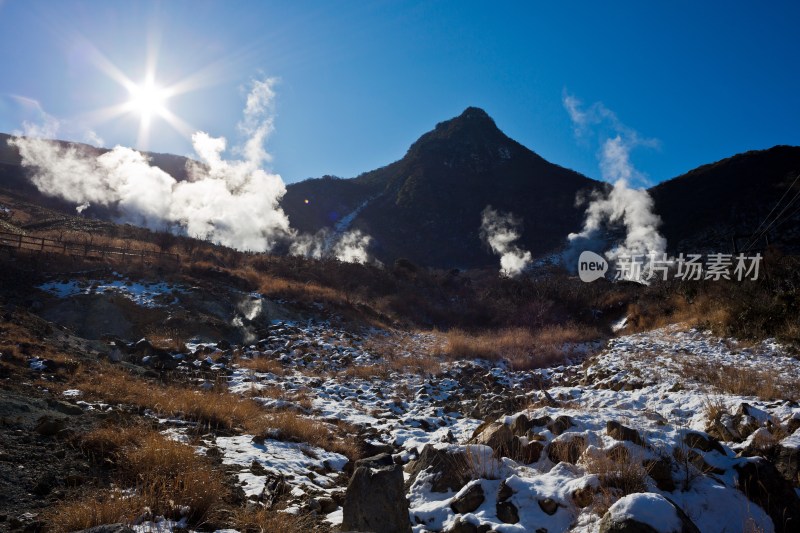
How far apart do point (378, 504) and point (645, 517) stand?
194 cm

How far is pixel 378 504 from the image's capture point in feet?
11.6

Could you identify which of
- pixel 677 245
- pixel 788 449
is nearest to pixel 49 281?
pixel 788 449

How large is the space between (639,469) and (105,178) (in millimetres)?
65793

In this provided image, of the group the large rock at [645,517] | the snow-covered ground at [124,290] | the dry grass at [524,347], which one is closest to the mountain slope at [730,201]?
the dry grass at [524,347]

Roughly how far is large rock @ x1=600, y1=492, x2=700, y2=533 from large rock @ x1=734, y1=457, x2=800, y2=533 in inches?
48.2

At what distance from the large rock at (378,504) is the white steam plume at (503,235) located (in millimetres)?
50587

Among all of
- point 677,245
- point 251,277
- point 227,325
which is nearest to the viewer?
point 227,325

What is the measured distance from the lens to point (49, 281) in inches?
656

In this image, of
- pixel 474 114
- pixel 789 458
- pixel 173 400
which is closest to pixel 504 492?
pixel 789 458

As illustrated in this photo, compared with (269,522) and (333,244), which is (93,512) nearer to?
(269,522)

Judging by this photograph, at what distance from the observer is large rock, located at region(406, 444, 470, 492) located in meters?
4.42

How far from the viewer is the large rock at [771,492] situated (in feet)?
11.5

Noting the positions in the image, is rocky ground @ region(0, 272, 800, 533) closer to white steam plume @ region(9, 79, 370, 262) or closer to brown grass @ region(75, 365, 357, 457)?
brown grass @ region(75, 365, 357, 457)

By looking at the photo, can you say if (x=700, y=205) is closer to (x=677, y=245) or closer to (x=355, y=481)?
(x=677, y=245)
